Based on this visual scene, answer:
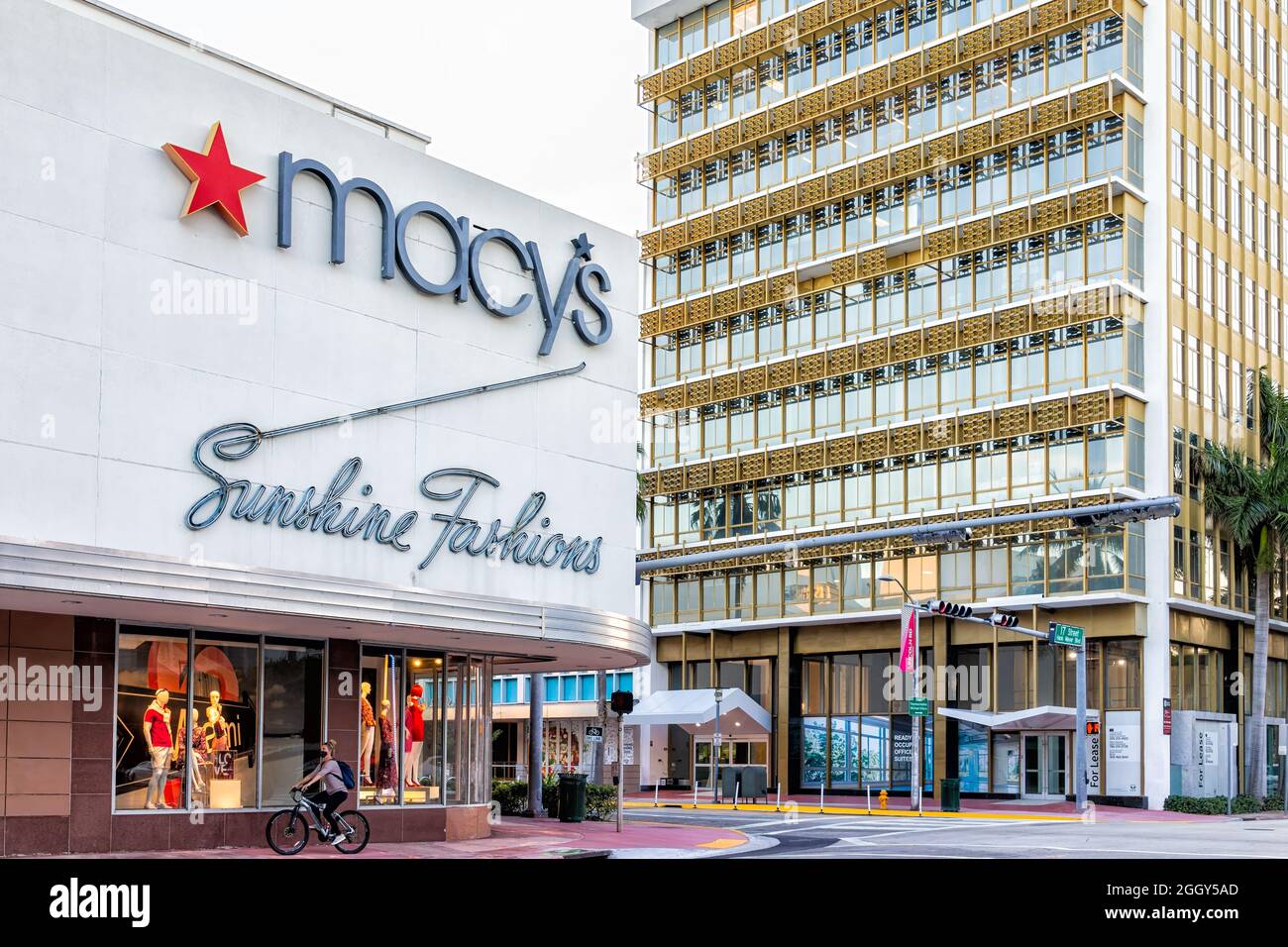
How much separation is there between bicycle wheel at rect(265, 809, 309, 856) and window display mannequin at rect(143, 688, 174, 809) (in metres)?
1.62

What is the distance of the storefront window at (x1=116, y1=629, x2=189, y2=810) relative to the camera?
23031 millimetres

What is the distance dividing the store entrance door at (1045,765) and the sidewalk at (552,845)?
2357 centimetres

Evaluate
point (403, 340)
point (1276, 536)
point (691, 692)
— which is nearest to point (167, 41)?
point (403, 340)

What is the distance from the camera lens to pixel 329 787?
23734mm

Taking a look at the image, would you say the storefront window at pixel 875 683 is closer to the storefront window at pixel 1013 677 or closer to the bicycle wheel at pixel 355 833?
the storefront window at pixel 1013 677

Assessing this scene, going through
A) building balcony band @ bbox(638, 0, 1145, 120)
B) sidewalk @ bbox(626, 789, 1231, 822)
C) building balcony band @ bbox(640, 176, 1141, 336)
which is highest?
building balcony band @ bbox(638, 0, 1145, 120)

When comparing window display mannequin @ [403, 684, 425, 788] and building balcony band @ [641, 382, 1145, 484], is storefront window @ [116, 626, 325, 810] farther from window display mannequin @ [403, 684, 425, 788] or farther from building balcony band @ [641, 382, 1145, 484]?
building balcony band @ [641, 382, 1145, 484]

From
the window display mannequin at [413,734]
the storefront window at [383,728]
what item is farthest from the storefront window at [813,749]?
the storefront window at [383,728]

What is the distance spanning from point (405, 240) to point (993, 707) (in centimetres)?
3727

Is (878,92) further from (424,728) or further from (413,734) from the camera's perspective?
(413,734)

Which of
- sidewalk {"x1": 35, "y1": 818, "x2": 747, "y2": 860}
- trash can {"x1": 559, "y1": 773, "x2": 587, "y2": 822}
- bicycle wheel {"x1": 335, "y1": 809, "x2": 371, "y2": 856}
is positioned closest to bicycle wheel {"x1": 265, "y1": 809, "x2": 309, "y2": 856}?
sidewalk {"x1": 35, "y1": 818, "x2": 747, "y2": 860}
